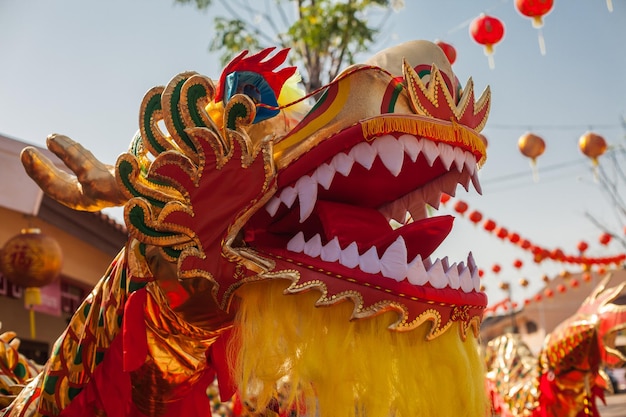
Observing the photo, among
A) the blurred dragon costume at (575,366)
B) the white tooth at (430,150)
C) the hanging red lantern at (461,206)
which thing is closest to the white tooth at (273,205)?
the white tooth at (430,150)

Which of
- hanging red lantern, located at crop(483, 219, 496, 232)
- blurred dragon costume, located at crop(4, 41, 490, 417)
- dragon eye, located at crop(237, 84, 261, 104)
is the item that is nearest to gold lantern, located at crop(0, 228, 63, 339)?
blurred dragon costume, located at crop(4, 41, 490, 417)

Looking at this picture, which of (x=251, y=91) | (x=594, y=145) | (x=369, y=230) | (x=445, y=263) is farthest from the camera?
(x=594, y=145)

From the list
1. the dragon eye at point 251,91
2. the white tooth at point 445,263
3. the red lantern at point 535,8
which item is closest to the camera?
the white tooth at point 445,263

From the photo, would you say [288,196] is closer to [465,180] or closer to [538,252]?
[465,180]

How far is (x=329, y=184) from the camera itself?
1554 millimetres

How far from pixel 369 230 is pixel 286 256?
238mm

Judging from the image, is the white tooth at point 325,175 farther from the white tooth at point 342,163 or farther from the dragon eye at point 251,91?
the dragon eye at point 251,91

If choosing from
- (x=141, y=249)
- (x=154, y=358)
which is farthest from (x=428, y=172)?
(x=154, y=358)

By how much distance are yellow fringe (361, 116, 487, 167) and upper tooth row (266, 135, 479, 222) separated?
0.01m

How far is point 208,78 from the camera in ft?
5.84

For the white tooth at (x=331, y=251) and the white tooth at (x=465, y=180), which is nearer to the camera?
the white tooth at (x=331, y=251)

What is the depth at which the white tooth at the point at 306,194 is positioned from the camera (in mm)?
1525

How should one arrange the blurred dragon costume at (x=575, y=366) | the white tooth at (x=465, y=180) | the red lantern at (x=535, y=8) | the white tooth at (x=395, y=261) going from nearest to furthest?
the white tooth at (x=395, y=261)
the white tooth at (x=465, y=180)
the blurred dragon costume at (x=575, y=366)
the red lantern at (x=535, y=8)

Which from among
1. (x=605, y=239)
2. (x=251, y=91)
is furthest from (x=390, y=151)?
(x=605, y=239)
